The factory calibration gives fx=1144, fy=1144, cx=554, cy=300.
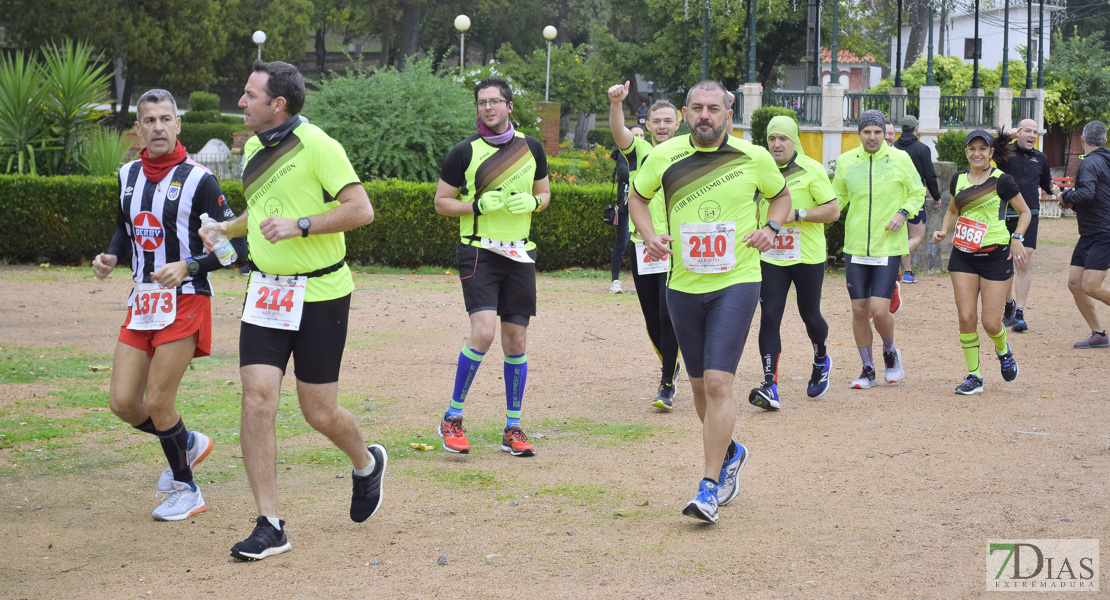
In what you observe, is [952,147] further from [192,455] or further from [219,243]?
[219,243]

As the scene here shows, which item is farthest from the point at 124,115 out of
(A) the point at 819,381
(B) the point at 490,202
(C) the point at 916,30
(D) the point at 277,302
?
(C) the point at 916,30

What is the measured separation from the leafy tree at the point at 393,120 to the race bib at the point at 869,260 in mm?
11010

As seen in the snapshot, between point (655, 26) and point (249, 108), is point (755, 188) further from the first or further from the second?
point (655, 26)

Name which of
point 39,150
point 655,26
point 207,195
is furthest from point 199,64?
point 207,195

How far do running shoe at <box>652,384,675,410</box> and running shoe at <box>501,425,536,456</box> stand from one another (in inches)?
57.3

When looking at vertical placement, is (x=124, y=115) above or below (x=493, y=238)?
above

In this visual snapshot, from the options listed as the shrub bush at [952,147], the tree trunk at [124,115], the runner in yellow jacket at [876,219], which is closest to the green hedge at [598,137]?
the tree trunk at [124,115]

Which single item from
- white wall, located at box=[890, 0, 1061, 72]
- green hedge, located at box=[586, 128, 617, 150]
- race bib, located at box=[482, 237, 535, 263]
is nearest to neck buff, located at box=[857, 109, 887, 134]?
race bib, located at box=[482, 237, 535, 263]

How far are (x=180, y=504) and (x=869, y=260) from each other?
217 inches

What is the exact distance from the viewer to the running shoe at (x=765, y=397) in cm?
818

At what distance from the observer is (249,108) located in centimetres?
502

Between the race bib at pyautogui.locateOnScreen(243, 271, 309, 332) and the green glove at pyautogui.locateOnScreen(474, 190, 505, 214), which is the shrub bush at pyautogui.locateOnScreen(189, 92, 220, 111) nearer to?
the green glove at pyautogui.locateOnScreen(474, 190, 505, 214)

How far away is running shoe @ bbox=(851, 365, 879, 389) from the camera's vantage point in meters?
9.00

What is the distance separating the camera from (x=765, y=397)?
8188mm
